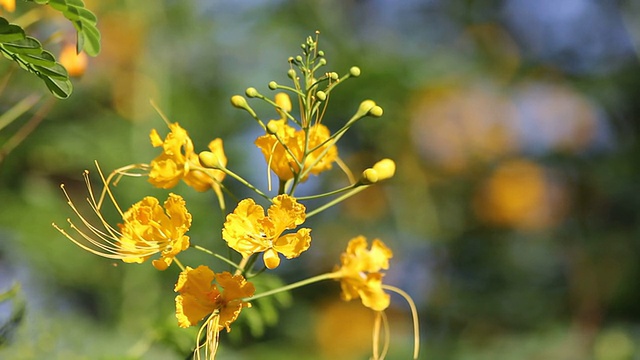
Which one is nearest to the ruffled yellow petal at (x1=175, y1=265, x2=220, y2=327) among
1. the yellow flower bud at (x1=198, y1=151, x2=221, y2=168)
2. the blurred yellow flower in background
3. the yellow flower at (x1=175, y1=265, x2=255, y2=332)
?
the yellow flower at (x1=175, y1=265, x2=255, y2=332)

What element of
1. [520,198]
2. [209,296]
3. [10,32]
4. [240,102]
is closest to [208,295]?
[209,296]

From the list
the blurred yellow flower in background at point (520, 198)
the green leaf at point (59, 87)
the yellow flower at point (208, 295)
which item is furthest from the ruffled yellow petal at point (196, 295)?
the blurred yellow flower in background at point (520, 198)

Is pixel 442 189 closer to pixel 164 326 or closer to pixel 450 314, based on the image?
pixel 450 314

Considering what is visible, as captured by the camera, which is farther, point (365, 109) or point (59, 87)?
point (365, 109)

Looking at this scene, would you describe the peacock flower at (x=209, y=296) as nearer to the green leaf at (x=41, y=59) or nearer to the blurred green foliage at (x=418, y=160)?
the green leaf at (x=41, y=59)

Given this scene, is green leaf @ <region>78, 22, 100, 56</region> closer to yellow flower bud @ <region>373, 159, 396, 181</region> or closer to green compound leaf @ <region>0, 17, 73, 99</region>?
green compound leaf @ <region>0, 17, 73, 99</region>

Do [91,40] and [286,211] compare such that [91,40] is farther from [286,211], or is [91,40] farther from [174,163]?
[286,211]
